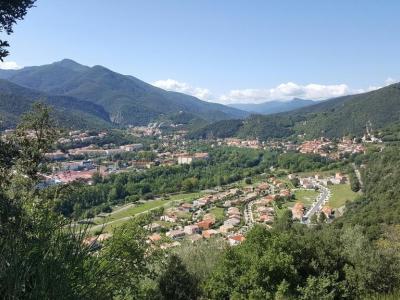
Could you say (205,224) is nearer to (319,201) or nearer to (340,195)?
(319,201)

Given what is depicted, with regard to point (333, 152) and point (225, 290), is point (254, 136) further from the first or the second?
point (225, 290)

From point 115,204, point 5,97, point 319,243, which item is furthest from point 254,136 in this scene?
point 319,243

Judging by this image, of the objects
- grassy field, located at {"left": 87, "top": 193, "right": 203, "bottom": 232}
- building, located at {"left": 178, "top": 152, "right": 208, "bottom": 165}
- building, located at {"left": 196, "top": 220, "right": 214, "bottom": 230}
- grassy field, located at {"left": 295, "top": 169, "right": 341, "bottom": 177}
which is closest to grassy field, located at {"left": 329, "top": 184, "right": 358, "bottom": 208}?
grassy field, located at {"left": 295, "top": 169, "right": 341, "bottom": 177}

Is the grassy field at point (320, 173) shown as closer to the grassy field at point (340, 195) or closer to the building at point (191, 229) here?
the grassy field at point (340, 195)

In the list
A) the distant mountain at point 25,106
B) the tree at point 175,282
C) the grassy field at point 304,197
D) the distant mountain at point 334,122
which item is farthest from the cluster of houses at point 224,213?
the distant mountain at point 334,122

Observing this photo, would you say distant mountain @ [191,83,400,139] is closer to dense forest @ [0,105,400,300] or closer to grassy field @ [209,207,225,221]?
grassy field @ [209,207,225,221]

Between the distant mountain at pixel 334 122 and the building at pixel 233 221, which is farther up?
the distant mountain at pixel 334 122
